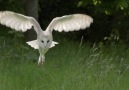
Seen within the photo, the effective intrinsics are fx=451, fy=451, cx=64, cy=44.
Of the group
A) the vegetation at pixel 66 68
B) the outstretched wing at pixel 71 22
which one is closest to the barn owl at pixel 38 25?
the outstretched wing at pixel 71 22

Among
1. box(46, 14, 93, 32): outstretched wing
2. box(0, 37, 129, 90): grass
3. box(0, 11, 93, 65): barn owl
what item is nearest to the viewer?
box(0, 37, 129, 90): grass

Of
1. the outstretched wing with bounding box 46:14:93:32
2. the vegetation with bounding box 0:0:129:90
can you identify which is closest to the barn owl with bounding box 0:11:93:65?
the outstretched wing with bounding box 46:14:93:32

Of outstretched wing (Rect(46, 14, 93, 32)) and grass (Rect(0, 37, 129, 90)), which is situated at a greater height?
outstretched wing (Rect(46, 14, 93, 32))

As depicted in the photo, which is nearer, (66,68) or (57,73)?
(57,73)

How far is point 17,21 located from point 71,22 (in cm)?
80

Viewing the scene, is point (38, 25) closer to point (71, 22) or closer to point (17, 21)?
point (17, 21)

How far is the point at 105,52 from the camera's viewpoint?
8961mm

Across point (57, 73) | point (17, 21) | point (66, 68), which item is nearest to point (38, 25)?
point (17, 21)

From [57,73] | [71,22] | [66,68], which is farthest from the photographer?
[71,22]

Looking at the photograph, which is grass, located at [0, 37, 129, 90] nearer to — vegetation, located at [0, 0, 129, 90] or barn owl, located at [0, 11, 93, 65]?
vegetation, located at [0, 0, 129, 90]

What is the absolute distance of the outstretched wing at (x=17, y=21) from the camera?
656 centimetres

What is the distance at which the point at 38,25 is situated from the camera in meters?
6.65

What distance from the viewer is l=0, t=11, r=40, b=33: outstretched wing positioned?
6.56 m

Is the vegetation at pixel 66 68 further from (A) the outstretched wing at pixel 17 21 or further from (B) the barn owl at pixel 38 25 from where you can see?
(A) the outstretched wing at pixel 17 21
